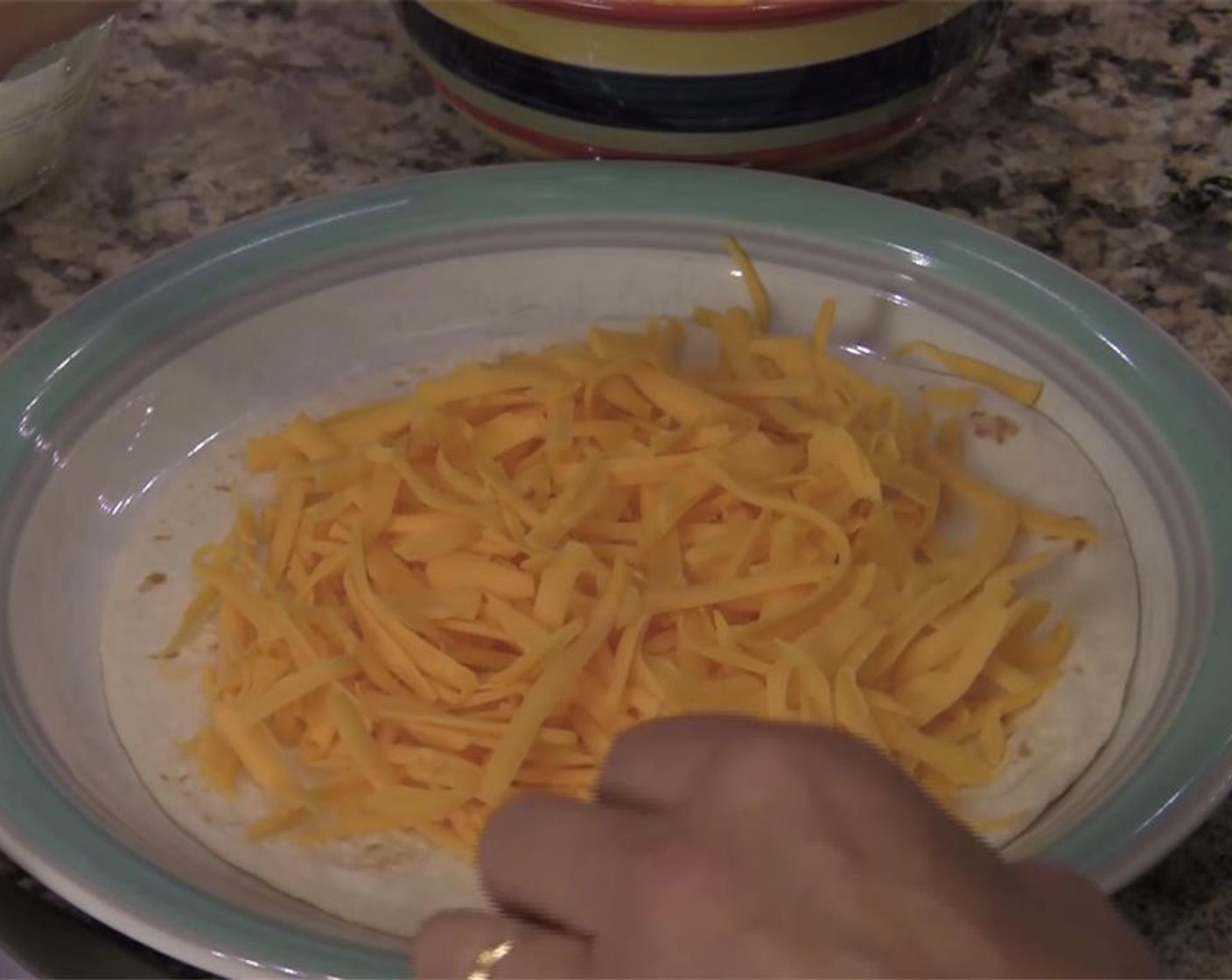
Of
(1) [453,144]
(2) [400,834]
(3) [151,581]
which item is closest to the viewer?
(2) [400,834]

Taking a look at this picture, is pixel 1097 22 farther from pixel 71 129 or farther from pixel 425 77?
pixel 71 129

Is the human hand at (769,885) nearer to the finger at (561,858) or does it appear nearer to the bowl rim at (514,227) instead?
the finger at (561,858)

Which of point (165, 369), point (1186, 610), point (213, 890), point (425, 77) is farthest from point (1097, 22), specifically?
point (213, 890)

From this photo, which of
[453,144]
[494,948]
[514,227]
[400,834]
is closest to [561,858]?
[494,948]

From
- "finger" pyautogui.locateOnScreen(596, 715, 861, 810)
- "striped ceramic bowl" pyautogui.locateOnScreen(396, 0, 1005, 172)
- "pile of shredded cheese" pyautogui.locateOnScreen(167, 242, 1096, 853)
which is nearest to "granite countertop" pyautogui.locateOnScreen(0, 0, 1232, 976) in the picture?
"striped ceramic bowl" pyautogui.locateOnScreen(396, 0, 1005, 172)

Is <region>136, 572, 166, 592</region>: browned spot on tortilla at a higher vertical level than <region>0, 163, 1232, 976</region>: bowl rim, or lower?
lower

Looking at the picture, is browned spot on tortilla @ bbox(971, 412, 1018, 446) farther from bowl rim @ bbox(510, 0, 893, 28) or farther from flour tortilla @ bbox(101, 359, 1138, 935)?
bowl rim @ bbox(510, 0, 893, 28)

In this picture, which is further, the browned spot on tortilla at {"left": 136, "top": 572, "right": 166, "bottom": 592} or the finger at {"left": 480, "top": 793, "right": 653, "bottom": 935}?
the browned spot on tortilla at {"left": 136, "top": 572, "right": 166, "bottom": 592}

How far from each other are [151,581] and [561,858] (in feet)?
1.45

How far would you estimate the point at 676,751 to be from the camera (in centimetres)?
42

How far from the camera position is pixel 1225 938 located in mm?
642

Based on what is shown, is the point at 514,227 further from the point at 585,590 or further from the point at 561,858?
the point at 561,858

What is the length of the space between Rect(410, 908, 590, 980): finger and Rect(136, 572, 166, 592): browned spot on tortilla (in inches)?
15.3

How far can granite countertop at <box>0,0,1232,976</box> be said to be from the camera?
41.4 inches
